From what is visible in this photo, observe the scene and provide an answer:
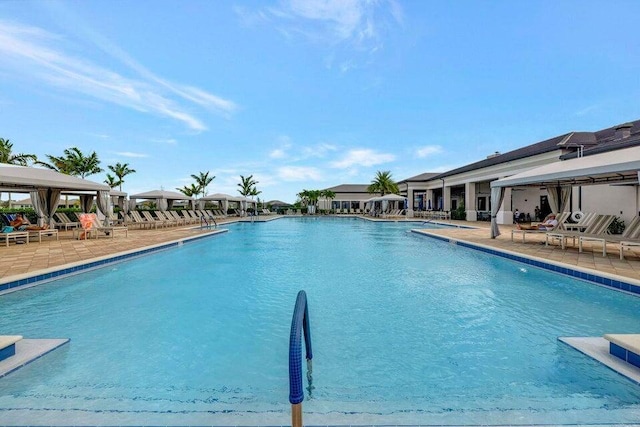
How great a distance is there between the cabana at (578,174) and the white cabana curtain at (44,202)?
16.9 metres

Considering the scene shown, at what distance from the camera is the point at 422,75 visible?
749 inches

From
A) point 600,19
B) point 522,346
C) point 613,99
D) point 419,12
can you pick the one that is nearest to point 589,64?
point 600,19

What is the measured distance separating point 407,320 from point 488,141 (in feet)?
100

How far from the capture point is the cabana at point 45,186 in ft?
31.7

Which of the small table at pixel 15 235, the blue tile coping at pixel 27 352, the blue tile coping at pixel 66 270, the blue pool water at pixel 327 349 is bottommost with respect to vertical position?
the blue pool water at pixel 327 349

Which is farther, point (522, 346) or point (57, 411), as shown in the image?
point (522, 346)

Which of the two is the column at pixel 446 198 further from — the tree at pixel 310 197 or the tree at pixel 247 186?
the tree at pixel 247 186

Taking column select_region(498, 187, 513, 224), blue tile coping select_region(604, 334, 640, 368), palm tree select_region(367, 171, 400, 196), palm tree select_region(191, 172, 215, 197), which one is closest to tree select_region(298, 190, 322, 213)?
palm tree select_region(367, 171, 400, 196)

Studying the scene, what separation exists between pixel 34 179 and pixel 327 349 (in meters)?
11.3

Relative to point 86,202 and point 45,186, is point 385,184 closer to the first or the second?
point 86,202

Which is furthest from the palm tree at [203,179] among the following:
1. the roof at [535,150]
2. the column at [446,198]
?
the roof at [535,150]

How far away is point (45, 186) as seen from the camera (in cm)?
1053

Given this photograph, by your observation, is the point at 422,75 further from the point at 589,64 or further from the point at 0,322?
the point at 0,322

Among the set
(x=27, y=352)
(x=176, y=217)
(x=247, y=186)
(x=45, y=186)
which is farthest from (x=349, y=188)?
(x=27, y=352)
